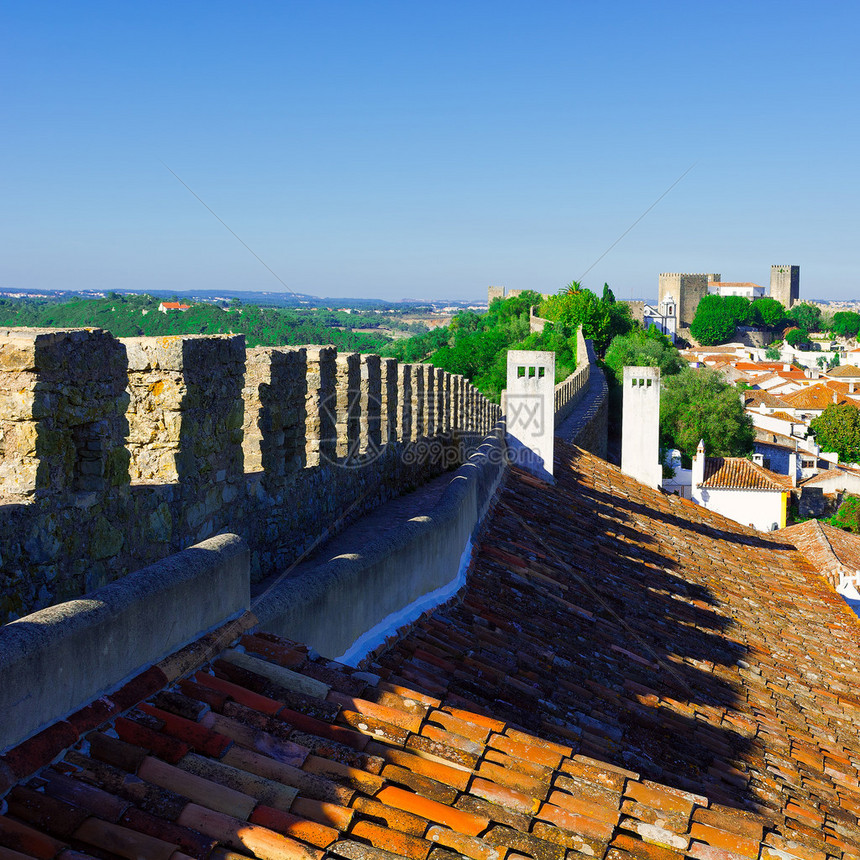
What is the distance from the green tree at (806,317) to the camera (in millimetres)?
113875

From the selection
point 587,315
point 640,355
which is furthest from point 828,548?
point 587,315

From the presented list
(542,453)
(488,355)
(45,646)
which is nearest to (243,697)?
(45,646)

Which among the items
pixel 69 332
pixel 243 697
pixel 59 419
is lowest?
pixel 243 697

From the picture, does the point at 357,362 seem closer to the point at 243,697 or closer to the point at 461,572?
the point at 461,572

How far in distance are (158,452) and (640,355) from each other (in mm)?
38267

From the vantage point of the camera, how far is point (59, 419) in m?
3.37

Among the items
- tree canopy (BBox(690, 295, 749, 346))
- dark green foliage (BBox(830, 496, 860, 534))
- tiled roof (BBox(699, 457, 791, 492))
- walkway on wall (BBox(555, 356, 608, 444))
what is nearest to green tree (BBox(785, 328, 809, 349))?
tree canopy (BBox(690, 295, 749, 346))

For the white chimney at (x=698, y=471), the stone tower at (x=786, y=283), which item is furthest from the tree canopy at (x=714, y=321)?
the white chimney at (x=698, y=471)

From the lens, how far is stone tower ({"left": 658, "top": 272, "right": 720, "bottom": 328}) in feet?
343

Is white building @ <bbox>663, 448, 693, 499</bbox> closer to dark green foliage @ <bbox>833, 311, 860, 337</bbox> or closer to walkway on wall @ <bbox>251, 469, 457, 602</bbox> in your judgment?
walkway on wall @ <bbox>251, 469, 457, 602</bbox>

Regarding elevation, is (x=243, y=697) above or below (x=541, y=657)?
above

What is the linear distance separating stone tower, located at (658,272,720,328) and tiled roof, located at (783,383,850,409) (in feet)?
154

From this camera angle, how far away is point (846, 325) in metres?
119

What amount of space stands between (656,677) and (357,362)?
3.06m
